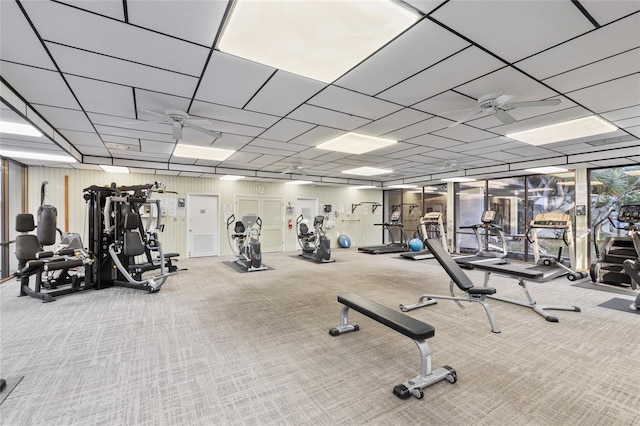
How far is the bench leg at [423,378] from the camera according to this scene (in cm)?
200

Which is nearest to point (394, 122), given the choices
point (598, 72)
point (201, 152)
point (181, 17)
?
point (598, 72)

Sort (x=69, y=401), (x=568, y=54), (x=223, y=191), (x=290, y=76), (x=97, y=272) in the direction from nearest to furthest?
1. (x=69, y=401)
2. (x=568, y=54)
3. (x=290, y=76)
4. (x=97, y=272)
5. (x=223, y=191)

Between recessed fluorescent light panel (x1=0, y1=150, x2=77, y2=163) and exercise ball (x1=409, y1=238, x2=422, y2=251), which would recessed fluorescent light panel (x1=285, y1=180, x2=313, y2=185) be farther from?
recessed fluorescent light panel (x1=0, y1=150, x2=77, y2=163)

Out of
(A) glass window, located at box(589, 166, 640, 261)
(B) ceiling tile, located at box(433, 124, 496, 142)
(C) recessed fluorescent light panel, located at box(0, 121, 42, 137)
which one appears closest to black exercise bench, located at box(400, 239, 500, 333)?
(B) ceiling tile, located at box(433, 124, 496, 142)

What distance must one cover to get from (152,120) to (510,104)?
455 centimetres

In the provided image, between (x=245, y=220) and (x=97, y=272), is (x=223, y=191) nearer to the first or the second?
(x=245, y=220)

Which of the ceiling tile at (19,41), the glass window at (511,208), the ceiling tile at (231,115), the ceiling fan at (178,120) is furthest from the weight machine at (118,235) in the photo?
the glass window at (511,208)

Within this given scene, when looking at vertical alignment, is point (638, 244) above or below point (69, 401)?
above

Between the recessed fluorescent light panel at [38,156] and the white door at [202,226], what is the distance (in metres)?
2.92

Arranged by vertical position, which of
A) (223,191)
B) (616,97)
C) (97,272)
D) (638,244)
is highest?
(616,97)

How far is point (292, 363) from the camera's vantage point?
2451 millimetres

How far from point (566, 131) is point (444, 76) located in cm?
317

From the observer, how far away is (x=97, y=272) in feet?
15.8

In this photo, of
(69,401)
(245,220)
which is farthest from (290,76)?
(245,220)
